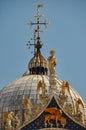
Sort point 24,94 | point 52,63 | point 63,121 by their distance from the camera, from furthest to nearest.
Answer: point 24,94
point 52,63
point 63,121

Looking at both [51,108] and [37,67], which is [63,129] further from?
[37,67]

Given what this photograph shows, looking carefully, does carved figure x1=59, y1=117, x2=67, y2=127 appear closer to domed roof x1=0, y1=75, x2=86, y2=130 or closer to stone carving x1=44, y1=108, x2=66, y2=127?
stone carving x1=44, y1=108, x2=66, y2=127

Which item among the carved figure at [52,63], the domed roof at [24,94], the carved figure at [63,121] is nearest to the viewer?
the carved figure at [63,121]

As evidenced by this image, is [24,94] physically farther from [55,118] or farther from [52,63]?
[55,118]

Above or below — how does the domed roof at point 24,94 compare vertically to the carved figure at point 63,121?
above

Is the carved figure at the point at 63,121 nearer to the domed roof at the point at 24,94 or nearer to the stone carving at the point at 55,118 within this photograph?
the stone carving at the point at 55,118

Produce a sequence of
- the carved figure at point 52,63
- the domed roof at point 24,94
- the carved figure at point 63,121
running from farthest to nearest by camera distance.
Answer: the domed roof at point 24,94
the carved figure at point 52,63
the carved figure at point 63,121

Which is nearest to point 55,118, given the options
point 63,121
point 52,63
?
point 63,121

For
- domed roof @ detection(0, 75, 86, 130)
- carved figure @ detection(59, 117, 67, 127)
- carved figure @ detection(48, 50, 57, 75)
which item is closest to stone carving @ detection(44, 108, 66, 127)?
carved figure @ detection(59, 117, 67, 127)

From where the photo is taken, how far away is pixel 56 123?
153 feet

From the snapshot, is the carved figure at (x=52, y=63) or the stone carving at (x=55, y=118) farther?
the carved figure at (x=52, y=63)

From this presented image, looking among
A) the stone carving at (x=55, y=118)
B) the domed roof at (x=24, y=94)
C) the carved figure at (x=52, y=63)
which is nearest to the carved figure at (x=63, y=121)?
the stone carving at (x=55, y=118)

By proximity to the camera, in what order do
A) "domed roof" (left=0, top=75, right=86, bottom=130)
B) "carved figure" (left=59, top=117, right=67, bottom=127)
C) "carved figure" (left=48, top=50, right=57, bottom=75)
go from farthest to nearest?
"domed roof" (left=0, top=75, right=86, bottom=130), "carved figure" (left=48, top=50, right=57, bottom=75), "carved figure" (left=59, top=117, right=67, bottom=127)

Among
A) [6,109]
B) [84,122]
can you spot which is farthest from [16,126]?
[6,109]
